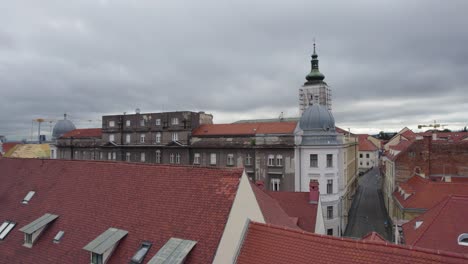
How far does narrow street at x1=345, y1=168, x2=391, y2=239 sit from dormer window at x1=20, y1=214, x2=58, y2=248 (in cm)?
3253

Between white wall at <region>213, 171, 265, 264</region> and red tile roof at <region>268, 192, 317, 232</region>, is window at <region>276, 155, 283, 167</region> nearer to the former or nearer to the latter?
red tile roof at <region>268, 192, 317, 232</region>

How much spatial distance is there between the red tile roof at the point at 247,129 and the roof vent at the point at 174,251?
30115mm

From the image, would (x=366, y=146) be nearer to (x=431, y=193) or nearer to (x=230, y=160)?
(x=230, y=160)

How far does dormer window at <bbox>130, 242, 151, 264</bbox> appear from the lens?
11.3 meters

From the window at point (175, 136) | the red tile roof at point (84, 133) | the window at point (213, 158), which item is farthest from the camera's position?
the red tile roof at point (84, 133)

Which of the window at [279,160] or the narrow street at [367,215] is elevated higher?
the window at [279,160]

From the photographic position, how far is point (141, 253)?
11.6 metres

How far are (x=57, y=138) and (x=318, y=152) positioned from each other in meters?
48.3

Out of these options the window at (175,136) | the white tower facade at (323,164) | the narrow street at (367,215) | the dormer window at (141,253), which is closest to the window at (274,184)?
the white tower facade at (323,164)

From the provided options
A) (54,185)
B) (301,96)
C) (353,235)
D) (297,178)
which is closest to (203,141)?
(297,178)

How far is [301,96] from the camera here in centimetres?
8375

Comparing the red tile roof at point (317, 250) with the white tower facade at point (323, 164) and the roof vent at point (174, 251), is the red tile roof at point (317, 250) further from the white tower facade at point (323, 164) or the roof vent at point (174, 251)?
the white tower facade at point (323, 164)

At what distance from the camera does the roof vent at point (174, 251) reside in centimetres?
1062

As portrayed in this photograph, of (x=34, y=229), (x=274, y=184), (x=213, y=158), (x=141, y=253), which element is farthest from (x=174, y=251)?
(x=213, y=158)
